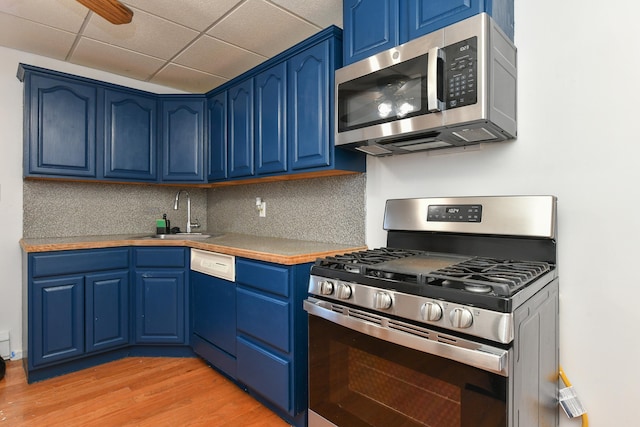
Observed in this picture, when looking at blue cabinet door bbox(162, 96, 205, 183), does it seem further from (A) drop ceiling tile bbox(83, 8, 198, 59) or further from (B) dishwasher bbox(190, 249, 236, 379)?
(B) dishwasher bbox(190, 249, 236, 379)

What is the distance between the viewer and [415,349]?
1108 millimetres

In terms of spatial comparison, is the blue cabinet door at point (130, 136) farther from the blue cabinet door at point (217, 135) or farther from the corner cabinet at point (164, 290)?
the corner cabinet at point (164, 290)

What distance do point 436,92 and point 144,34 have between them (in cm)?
196

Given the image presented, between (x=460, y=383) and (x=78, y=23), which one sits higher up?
(x=78, y=23)

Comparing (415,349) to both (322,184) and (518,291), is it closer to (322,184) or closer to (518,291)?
(518,291)

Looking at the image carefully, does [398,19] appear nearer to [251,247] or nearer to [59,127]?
[251,247]

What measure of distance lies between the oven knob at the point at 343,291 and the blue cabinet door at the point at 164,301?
155 centimetres

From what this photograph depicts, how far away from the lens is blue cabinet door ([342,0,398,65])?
5.27 feet

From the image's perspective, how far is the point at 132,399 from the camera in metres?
2.01

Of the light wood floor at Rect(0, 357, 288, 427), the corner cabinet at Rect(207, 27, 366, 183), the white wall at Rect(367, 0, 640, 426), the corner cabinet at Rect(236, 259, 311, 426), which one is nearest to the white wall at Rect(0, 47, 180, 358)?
the light wood floor at Rect(0, 357, 288, 427)

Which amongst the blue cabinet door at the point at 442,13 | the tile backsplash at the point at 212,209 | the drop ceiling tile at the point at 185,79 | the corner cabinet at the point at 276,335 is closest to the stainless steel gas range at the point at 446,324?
the corner cabinet at the point at 276,335

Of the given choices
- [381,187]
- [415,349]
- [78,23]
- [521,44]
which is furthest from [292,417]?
[78,23]

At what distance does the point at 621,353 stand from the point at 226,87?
108 inches

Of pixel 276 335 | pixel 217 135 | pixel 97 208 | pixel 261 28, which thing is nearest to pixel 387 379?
pixel 276 335
